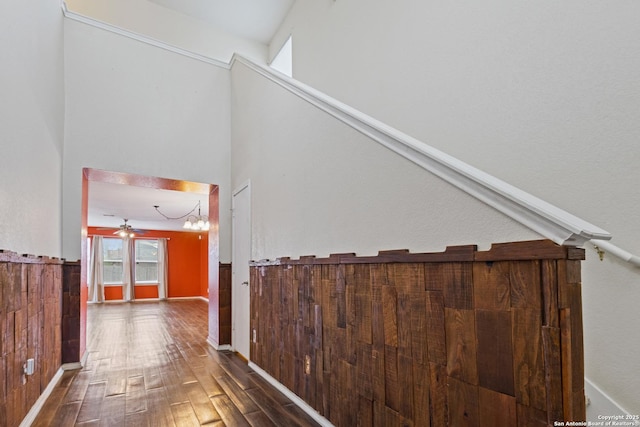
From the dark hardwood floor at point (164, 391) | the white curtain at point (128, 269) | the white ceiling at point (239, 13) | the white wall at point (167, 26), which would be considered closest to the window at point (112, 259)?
the white curtain at point (128, 269)

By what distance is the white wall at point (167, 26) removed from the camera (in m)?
5.02

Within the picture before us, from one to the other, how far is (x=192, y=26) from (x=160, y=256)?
312 inches

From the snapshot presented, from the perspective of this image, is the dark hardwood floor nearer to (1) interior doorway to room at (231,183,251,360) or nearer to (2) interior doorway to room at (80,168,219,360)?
(1) interior doorway to room at (231,183,251,360)

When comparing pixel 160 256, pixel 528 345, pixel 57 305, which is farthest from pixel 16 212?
pixel 160 256

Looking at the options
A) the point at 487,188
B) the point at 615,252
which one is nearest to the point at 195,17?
the point at 487,188

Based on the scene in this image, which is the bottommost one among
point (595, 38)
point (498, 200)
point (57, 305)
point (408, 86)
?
point (57, 305)

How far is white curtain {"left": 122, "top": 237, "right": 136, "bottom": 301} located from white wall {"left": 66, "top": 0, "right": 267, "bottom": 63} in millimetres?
7451

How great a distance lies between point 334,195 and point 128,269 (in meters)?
10.7

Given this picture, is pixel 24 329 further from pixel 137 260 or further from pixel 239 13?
pixel 137 260

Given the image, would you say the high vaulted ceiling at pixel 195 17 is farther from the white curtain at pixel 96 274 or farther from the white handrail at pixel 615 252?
the white handrail at pixel 615 252

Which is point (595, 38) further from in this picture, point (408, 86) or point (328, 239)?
point (328, 239)

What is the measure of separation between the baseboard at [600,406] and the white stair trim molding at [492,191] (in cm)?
80

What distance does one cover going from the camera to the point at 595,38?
1552 mm

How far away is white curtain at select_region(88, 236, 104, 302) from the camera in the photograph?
1016cm
